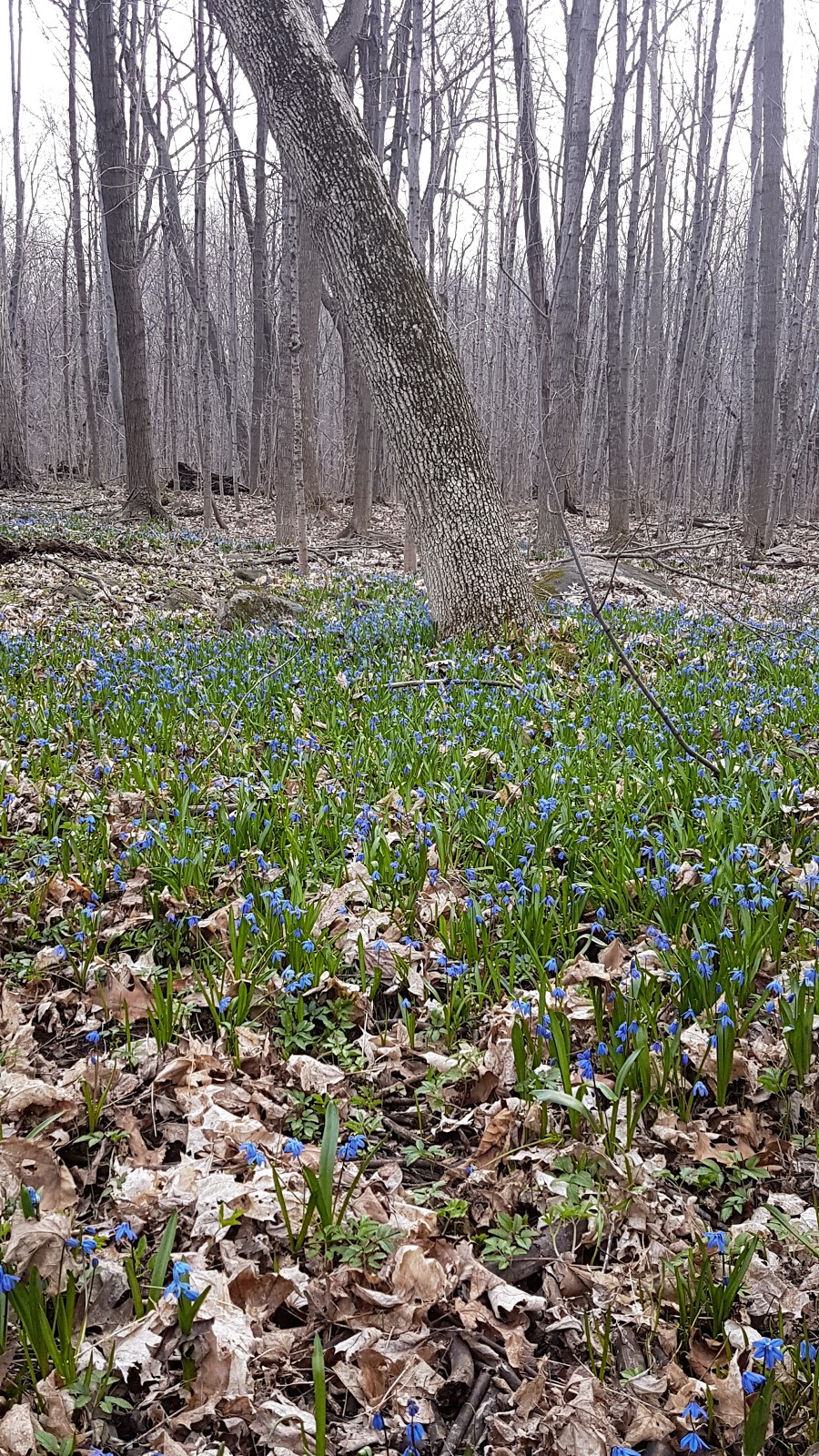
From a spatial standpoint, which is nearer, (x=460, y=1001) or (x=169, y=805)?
(x=460, y=1001)

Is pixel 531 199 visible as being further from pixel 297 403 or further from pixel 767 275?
pixel 297 403

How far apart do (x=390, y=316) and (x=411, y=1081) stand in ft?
17.7

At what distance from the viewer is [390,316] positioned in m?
6.12

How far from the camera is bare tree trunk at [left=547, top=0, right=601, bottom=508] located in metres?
11.1

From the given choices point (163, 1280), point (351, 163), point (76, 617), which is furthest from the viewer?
point (76, 617)

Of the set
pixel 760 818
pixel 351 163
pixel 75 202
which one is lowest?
pixel 760 818

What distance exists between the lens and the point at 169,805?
3918mm

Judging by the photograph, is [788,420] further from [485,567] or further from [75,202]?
[75,202]

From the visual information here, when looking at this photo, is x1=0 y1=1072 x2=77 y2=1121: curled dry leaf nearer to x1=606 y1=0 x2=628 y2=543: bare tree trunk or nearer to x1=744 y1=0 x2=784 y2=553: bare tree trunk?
x1=606 y1=0 x2=628 y2=543: bare tree trunk

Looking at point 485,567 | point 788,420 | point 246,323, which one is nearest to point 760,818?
point 485,567

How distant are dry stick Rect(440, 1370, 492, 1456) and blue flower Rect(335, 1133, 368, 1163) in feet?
1.66

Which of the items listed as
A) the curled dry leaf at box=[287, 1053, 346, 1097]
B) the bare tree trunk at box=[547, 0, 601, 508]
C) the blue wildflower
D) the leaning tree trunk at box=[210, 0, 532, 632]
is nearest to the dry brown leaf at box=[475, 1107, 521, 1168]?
the curled dry leaf at box=[287, 1053, 346, 1097]

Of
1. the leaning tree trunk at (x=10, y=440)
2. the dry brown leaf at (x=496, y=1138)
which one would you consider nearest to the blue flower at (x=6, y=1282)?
the dry brown leaf at (x=496, y=1138)

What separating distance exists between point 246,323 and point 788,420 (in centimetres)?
2427
